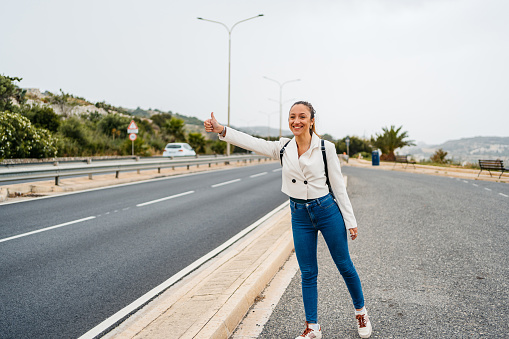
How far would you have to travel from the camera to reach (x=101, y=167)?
14812 mm

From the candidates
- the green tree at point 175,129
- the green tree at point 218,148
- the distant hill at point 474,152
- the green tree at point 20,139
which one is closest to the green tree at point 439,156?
the distant hill at point 474,152

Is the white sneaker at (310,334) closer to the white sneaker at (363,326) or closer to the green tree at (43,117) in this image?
the white sneaker at (363,326)

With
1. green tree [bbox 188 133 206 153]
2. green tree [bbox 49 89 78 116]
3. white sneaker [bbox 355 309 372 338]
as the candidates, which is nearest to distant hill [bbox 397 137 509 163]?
white sneaker [bbox 355 309 372 338]

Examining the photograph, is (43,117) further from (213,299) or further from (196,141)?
(213,299)

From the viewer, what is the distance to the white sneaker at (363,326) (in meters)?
3.17

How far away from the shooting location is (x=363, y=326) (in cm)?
322

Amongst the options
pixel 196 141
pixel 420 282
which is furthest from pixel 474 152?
pixel 420 282

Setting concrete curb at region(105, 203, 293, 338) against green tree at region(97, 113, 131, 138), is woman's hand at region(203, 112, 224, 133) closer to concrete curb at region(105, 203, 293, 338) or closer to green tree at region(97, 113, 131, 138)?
concrete curb at region(105, 203, 293, 338)

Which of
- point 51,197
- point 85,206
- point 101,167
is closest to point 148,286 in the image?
point 85,206

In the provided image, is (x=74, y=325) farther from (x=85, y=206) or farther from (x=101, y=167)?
(x=101, y=167)

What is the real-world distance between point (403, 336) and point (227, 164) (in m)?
28.1

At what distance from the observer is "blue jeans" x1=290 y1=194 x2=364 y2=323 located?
10.3ft

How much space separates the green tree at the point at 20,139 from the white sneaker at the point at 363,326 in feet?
69.0

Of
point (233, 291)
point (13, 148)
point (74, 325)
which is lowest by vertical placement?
point (74, 325)
